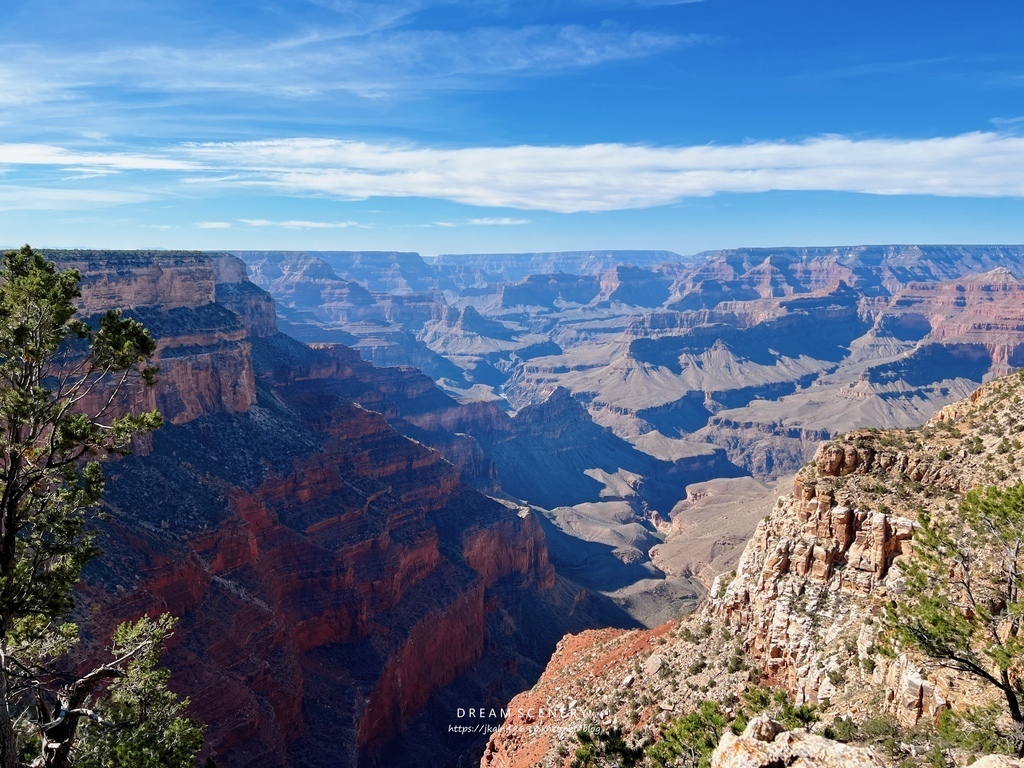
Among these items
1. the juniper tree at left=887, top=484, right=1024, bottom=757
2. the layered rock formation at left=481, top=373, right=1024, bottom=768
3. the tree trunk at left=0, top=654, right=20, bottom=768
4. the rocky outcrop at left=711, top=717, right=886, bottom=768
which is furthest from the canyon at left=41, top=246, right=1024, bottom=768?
the tree trunk at left=0, top=654, right=20, bottom=768

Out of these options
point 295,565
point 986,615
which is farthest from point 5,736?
point 295,565

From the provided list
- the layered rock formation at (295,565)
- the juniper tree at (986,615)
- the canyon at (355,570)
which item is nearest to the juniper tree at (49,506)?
the juniper tree at (986,615)

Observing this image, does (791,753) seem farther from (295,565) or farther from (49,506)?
(295,565)

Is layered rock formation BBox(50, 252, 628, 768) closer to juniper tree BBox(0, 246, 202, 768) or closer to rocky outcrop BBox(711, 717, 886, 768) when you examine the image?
juniper tree BBox(0, 246, 202, 768)

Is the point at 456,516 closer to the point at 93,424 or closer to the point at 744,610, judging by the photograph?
the point at 744,610

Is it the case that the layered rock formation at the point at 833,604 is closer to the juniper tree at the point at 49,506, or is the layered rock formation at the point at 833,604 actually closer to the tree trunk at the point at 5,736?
the juniper tree at the point at 49,506
